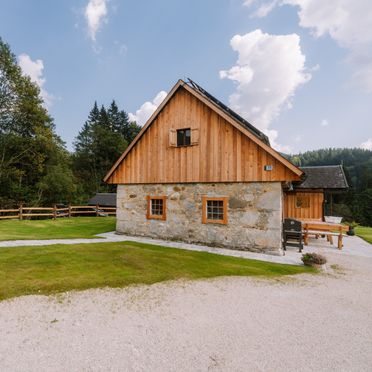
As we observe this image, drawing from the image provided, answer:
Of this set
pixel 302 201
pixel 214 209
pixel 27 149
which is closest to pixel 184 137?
pixel 214 209

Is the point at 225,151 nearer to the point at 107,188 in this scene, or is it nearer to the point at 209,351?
the point at 209,351

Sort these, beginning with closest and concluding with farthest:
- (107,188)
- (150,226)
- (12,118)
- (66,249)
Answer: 1. (66,249)
2. (150,226)
3. (12,118)
4. (107,188)

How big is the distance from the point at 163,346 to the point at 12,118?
27.6 metres

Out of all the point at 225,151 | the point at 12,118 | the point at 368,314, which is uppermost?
the point at 12,118

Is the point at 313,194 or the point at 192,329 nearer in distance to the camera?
the point at 192,329

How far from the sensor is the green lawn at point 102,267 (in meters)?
5.64

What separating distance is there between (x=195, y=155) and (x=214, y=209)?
2760 mm

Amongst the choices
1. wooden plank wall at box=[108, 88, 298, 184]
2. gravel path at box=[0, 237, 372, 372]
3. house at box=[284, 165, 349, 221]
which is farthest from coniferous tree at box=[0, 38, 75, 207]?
house at box=[284, 165, 349, 221]

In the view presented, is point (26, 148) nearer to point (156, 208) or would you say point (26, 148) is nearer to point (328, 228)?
point (156, 208)

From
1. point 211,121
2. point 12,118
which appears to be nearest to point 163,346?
point 211,121

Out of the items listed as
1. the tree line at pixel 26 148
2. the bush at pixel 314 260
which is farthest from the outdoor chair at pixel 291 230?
the tree line at pixel 26 148

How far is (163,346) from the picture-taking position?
11.1 feet

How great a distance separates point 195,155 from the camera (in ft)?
34.9

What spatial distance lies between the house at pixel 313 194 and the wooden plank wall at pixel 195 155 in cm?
648
